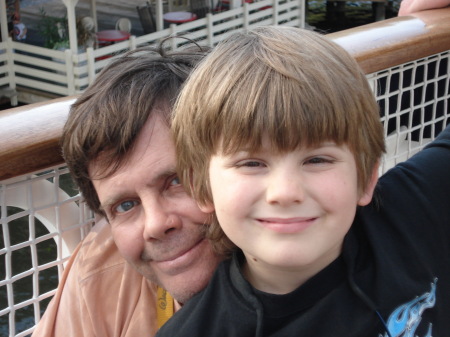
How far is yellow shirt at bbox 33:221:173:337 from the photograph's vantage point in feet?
4.58

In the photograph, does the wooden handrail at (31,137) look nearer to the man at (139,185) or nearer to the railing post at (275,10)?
the man at (139,185)

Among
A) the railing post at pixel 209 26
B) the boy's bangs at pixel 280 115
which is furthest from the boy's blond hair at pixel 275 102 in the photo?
the railing post at pixel 209 26

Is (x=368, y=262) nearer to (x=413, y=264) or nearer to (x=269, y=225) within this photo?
(x=413, y=264)

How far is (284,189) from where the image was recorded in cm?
101

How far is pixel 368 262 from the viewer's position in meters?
1.20

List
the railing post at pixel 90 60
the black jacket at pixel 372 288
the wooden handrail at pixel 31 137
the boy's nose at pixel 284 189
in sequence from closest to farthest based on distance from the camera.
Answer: the boy's nose at pixel 284 189
the black jacket at pixel 372 288
the wooden handrail at pixel 31 137
the railing post at pixel 90 60

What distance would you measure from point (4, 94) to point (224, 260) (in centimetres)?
994

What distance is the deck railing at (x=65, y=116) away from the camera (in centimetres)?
128

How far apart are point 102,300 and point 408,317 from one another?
532 mm

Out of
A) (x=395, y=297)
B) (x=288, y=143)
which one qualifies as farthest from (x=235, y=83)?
(x=395, y=297)

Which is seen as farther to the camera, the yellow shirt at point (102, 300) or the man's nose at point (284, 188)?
the yellow shirt at point (102, 300)

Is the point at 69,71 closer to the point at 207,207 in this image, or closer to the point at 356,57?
the point at 356,57

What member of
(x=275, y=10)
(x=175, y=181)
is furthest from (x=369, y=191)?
(x=275, y=10)

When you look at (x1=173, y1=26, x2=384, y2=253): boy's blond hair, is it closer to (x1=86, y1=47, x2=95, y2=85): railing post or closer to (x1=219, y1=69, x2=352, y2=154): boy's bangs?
(x1=219, y1=69, x2=352, y2=154): boy's bangs
